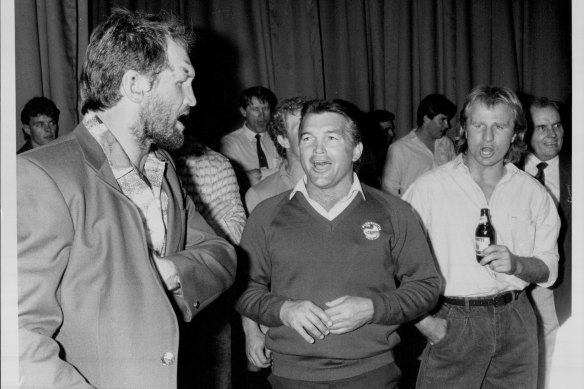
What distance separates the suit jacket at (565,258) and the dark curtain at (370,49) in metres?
3.15

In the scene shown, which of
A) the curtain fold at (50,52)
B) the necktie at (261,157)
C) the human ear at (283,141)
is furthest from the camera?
the necktie at (261,157)

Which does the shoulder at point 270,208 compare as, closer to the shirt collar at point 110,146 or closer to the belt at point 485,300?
the shirt collar at point 110,146

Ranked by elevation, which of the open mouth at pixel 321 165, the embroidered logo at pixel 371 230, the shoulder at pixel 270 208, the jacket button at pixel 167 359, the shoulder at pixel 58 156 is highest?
the shoulder at pixel 58 156

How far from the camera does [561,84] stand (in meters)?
6.46

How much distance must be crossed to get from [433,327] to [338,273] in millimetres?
743

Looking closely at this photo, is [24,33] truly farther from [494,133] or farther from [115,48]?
[494,133]

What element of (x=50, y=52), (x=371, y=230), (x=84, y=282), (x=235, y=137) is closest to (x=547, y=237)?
(x=371, y=230)

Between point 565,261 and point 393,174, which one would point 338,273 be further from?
point 393,174

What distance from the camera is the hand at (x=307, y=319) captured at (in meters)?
1.97

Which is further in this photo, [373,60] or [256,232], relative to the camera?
[373,60]

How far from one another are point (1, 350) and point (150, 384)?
382 millimetres

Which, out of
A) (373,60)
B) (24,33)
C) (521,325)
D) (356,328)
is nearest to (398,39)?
(373,60)

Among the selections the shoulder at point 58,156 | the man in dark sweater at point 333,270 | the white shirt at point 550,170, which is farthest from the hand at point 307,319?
the white shirt at point 550,170

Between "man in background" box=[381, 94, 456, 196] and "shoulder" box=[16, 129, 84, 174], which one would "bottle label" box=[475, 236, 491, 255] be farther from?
"man in background" box=[381, 94, 456, 196]
